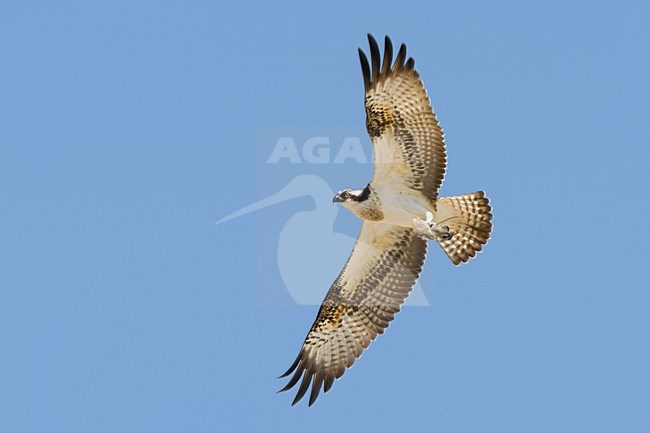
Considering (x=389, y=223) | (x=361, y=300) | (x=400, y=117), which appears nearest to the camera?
(x=400, y=117)

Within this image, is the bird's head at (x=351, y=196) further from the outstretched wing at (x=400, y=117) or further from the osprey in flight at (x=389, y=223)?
the outstretched wing at (x=400, y=117)

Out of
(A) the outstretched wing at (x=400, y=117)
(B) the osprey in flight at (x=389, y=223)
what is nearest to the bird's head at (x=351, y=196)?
(B) the osprey in flight at (x=389, y=223)

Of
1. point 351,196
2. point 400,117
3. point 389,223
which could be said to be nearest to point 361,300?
point 389,223

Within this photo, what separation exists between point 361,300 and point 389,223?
48.0 inches

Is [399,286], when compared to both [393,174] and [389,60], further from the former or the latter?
[389,60]

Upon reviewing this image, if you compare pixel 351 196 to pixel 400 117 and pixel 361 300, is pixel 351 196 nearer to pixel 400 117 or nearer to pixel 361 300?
pixel 400 117

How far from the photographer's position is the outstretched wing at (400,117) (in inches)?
591

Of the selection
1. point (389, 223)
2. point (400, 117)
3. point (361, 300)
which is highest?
point (400, 117)

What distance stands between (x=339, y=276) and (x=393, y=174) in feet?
6.15

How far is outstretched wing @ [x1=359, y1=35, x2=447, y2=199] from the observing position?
1501 centimetres

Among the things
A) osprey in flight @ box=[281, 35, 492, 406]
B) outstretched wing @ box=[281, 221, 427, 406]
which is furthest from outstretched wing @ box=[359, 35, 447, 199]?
outstretched wing @ box=[281, 221, 427, 406]

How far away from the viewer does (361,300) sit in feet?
53.9

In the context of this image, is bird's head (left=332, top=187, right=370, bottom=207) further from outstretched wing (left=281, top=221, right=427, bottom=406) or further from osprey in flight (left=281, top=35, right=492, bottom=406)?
outstretched wing (left=281, top=221, right=427, bottom=406)

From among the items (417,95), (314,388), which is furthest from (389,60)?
(314,388)
